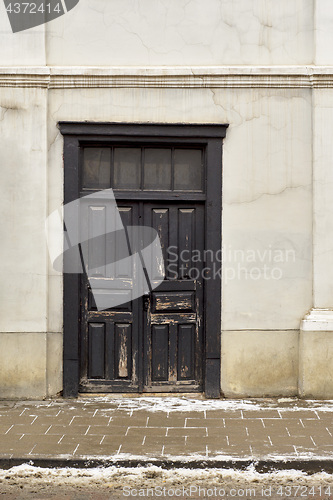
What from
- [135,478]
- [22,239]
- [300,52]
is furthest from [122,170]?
[135,478]

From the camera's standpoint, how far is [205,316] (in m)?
7.51

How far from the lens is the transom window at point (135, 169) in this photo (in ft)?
24.7

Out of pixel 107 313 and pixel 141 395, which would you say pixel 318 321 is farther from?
pixel 107 313

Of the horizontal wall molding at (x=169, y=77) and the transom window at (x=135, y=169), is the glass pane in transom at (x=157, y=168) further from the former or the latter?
the horizontal wall molding at (x=169, y=77)

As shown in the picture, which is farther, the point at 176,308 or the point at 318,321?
the point at 176,308

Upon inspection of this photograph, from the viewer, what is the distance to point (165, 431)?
6.10 m

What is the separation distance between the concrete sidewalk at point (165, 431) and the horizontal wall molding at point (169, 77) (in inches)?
153

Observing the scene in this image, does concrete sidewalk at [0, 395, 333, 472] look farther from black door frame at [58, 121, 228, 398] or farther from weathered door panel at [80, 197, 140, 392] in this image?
black door frame at [58, 121, 228, 398]

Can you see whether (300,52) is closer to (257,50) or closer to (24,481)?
(257,50)

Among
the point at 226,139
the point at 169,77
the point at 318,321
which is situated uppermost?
the point at 169,77

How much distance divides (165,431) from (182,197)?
2.87 metres

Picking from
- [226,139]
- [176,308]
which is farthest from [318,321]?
[226,139]

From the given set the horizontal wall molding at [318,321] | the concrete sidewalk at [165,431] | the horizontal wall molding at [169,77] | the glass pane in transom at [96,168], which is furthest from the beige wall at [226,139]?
the concrete sidewalk at [165,431]

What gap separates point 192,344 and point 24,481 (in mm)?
3035
